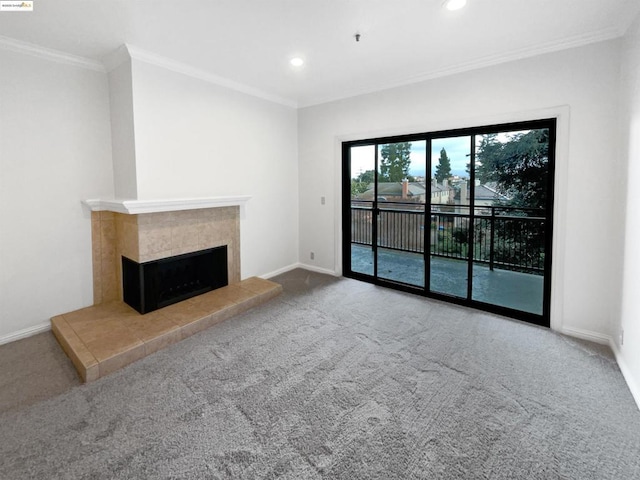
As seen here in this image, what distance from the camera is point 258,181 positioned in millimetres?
4344

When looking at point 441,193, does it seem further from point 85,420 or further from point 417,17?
point 85,420

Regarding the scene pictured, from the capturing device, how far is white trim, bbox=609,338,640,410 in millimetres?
2008

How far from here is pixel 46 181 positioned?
290cm

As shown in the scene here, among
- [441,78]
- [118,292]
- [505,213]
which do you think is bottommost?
[118,292]

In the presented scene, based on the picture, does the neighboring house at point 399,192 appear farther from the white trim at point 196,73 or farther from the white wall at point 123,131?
the white wall at point 123,131

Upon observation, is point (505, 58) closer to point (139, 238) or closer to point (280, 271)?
point (280, 271)

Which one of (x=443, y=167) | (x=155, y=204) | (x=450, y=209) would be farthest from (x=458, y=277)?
(x=155, y=204)

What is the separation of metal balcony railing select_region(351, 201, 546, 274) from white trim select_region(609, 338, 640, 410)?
1.10 metres

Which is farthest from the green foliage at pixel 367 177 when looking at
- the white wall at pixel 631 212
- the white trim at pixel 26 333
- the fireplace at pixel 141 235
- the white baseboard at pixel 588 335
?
the white trim at pixel 26 333

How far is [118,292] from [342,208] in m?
2.95

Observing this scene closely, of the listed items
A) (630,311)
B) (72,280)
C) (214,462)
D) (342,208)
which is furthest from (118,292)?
(630,311)

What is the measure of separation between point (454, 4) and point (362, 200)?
257 centimetres

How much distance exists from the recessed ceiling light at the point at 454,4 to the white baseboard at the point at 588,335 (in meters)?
2.87

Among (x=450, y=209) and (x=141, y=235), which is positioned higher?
(x=450, y=209)
